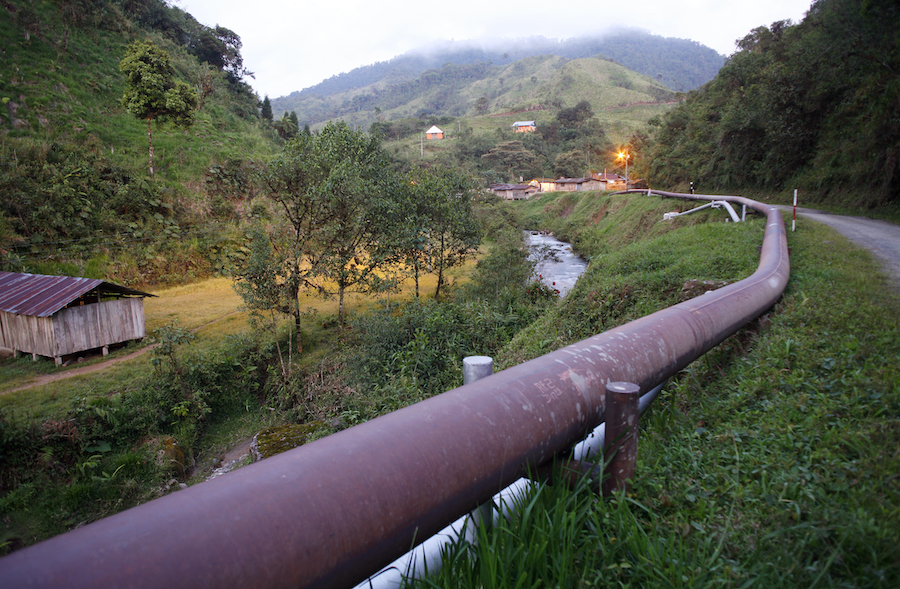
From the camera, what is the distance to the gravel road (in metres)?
6.24

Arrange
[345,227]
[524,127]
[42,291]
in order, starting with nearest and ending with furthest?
1. [42,291]
2. [345,227]
3. [524,127]

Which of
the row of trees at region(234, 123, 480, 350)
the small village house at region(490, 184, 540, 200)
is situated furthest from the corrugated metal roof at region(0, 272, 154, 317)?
the small village house at region(490, 184, 540, 200)

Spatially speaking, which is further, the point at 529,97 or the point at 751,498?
the point at 529,97

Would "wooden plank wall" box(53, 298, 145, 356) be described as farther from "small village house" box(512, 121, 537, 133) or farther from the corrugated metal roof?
"small village house" box(512, 121, 537, 133)

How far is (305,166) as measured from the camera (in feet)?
44.4

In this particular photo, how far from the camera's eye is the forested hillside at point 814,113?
581 inches

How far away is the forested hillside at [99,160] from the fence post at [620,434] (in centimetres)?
2250

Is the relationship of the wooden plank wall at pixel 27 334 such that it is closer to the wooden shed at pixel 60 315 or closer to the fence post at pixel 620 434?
the wooden shed at pixel 60 315

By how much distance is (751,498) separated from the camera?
6.03ft

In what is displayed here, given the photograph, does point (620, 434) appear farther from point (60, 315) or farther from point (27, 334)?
point (27, 334)

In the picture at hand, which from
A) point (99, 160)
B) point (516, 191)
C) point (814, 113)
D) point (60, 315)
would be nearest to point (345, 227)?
point (60, 315)

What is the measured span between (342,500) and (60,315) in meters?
14.5

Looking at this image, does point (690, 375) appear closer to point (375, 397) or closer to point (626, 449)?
point (626, 449)

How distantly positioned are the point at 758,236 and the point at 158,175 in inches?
1110
